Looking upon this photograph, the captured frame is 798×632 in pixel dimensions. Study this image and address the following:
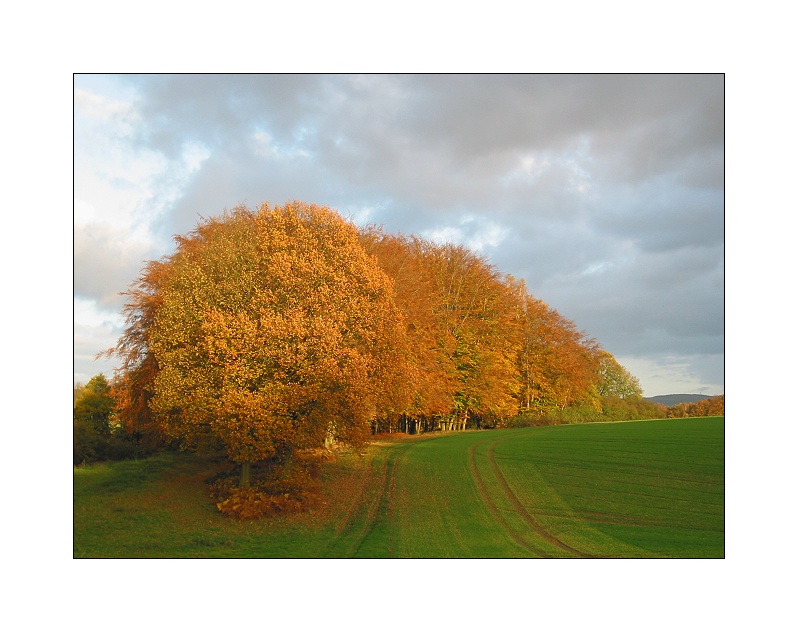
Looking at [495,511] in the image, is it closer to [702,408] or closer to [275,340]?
[702,408]

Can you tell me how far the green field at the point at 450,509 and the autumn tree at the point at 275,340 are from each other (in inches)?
83.1

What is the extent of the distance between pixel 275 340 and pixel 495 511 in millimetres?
7868

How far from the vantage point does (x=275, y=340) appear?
15.3 m

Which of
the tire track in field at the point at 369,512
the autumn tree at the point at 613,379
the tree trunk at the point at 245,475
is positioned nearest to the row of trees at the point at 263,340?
the tree trunk at the point at 245,475

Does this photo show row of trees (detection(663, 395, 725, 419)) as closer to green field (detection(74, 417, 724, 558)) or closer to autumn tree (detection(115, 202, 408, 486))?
green field (detection(74, 417, 724, 558))

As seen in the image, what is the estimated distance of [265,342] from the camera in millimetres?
15250

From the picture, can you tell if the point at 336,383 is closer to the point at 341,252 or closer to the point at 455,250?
the point at 341,252

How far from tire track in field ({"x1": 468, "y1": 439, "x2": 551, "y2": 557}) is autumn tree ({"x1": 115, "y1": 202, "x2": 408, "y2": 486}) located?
428cm

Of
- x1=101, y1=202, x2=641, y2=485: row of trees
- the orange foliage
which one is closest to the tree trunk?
x1=101, y1=202, x2=641, y2=485: row of trees

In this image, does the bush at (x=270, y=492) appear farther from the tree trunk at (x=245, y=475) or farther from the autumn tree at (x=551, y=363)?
the autumn tree at (x=551, y=363)

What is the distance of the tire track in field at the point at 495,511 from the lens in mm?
13186

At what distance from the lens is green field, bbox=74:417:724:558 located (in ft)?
42.8

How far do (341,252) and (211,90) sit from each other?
5.62 metres
